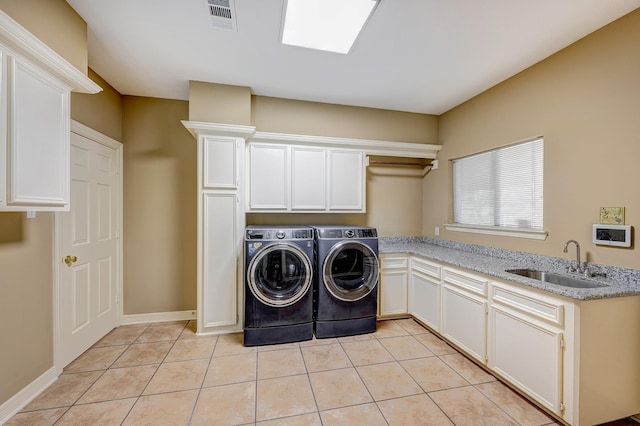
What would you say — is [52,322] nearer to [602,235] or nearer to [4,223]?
[4,223]

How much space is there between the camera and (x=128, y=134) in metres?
3.15

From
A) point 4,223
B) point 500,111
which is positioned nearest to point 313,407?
point 4,223

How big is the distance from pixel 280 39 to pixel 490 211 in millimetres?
2797

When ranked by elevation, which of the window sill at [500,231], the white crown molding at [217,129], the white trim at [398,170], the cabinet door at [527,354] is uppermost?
the white crown molding at [217,129]

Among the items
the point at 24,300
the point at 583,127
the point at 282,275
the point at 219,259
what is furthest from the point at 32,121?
the point at 583,127

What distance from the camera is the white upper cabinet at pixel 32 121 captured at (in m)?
1.38

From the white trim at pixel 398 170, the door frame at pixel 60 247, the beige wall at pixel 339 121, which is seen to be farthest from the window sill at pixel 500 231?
the door frame at pixel 60 247

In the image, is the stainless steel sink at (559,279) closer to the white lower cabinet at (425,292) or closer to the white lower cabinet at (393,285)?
the white lower cabinet at (425,292)

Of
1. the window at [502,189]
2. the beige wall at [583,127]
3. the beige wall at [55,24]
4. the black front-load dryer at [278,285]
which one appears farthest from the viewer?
the black front-load dryer at [278,285]

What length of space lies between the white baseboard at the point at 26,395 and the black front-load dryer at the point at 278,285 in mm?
1484

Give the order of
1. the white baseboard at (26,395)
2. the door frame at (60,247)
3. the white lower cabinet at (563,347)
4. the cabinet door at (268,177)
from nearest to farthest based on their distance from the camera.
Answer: the white lower cabinet at (563,347) < the white baseboard at (26,395) < the door frame at (60,247) < the cabinet door at (268,177)

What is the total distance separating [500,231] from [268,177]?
2.58 meters

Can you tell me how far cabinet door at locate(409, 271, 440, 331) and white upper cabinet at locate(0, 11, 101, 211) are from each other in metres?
3.24

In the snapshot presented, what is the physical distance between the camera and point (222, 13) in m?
1.87
